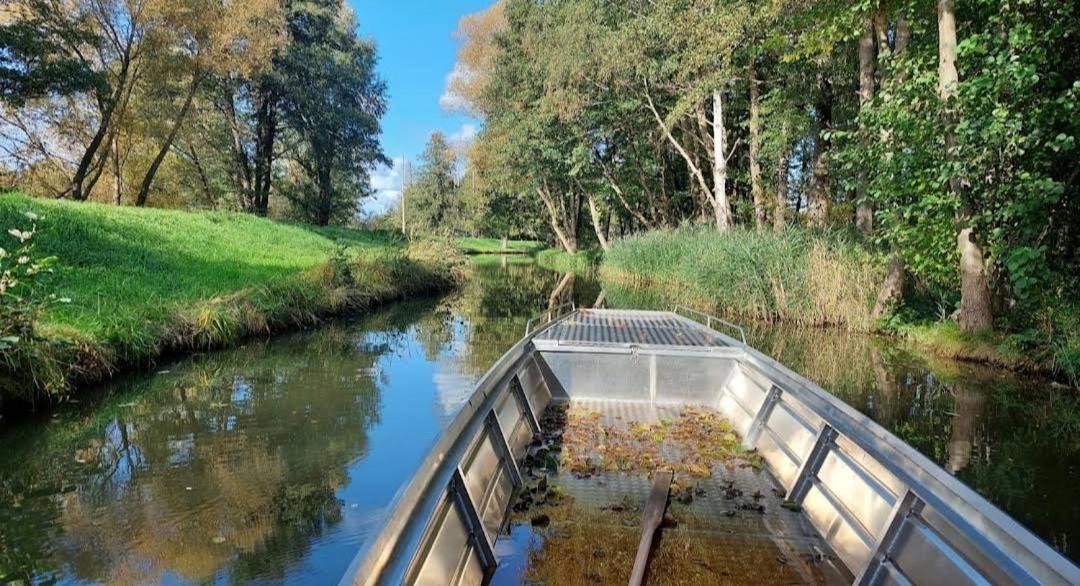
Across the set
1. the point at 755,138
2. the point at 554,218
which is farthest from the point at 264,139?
the point at 755,138

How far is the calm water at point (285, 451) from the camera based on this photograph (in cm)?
337

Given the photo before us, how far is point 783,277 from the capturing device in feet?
40.5

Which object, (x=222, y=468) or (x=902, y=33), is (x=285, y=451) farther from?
(x=902, y=33)

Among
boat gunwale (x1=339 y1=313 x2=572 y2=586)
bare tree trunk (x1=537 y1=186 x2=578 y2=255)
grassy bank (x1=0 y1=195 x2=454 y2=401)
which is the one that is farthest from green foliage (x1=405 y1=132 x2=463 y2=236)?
boat gunwale (x1=339 y1=313 x2=572 y2=586)

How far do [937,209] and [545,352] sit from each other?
6007mm

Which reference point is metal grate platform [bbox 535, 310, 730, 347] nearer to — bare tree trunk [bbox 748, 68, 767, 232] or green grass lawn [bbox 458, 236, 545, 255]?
bare tree trunk [bbox 748, 68, 767, 232]

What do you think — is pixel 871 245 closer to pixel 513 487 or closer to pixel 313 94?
pixel 513 487

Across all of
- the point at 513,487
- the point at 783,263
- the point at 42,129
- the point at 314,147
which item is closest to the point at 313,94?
the point at 314,147

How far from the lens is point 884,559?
100 inches

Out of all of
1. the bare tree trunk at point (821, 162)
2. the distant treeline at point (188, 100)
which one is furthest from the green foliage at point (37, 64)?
the bare tree trunk at point (821, 162)

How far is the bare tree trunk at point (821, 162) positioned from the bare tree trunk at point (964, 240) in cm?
709

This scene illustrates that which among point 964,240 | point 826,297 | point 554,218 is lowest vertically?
point 826,297

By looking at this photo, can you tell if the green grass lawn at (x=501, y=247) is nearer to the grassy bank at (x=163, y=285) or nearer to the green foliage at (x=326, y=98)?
the green foliage at (x=326, y=98)

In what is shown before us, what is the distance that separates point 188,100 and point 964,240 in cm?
2306
